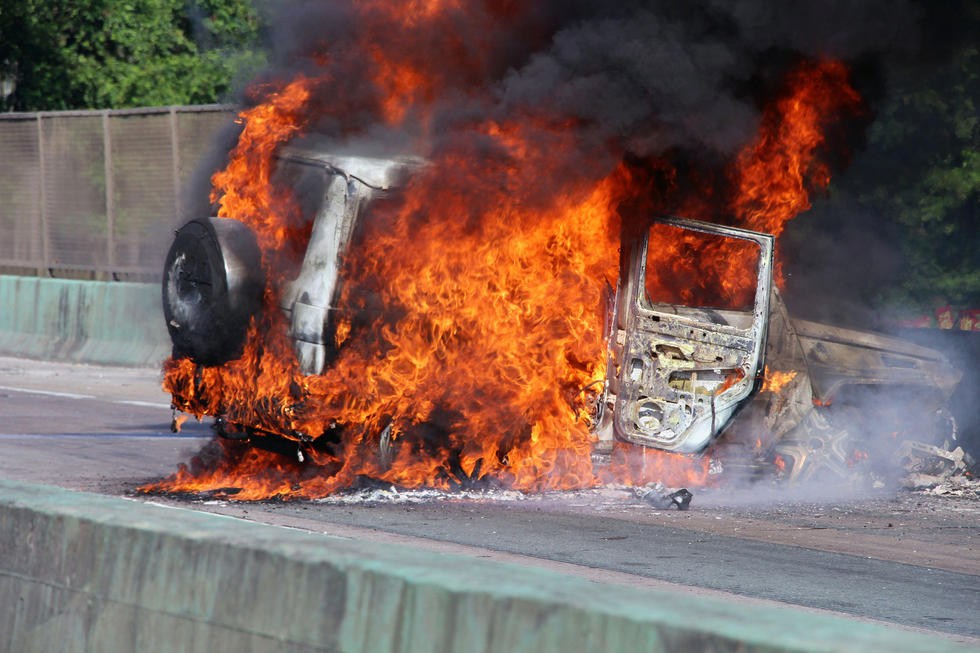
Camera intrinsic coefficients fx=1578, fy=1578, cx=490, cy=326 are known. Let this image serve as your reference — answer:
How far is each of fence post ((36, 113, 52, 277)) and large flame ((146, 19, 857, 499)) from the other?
49.0 feet

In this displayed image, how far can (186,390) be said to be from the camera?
972cm

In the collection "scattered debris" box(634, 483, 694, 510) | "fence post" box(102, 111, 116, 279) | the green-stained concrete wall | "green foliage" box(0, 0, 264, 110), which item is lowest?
the green-stained concrete wall

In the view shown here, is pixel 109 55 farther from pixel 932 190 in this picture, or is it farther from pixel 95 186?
pixel 932 190

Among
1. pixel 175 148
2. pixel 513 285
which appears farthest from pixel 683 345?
pixel 175 148

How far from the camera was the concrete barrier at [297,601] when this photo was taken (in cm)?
300

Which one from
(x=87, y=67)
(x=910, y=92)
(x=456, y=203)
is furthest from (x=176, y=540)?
(x=87, y=67)

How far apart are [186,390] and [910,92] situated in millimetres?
9231

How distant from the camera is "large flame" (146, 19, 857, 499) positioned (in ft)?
30.4

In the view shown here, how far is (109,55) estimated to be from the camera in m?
31.2

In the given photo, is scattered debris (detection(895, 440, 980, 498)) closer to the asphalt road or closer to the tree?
the asphalt road

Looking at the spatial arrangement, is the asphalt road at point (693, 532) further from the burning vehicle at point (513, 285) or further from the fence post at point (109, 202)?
the fence post at point (109, 202)

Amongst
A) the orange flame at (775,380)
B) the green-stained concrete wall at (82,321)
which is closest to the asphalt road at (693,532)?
the orange flame at (775,380)

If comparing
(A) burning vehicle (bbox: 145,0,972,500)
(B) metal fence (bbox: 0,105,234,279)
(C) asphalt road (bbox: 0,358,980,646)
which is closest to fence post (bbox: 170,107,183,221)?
(B) metal fence (bbox: 0,105,234,279)

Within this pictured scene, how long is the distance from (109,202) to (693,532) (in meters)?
16.2
